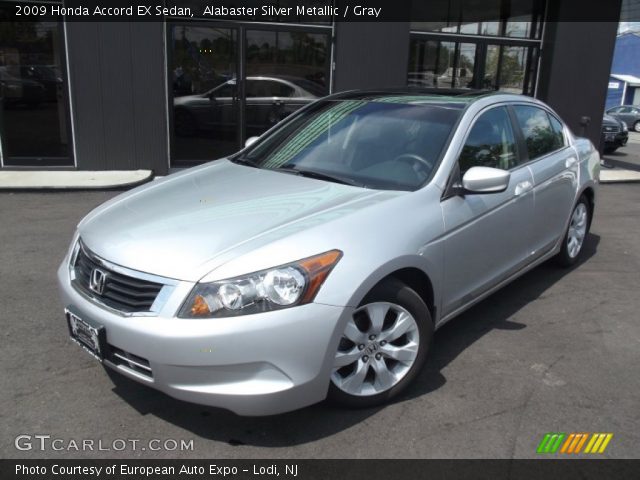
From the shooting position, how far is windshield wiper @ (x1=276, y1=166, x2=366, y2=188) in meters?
3.43

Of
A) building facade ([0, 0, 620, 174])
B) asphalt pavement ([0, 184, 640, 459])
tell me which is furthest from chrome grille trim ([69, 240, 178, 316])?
→ building facade ([0, 0, 620, 174])

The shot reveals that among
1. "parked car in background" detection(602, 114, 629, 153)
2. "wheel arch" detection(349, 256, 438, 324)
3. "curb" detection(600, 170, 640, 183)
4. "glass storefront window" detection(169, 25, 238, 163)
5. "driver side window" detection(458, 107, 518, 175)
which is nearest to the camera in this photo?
"wheel arch" detection(349, 256, 438, 324)

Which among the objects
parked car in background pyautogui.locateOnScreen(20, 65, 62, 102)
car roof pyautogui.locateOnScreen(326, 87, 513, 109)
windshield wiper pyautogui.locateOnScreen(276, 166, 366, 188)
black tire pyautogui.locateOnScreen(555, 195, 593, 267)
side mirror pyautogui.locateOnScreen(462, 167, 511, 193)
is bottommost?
black tire pyautogui.locateOnScreen(555, 195, 593, 267)

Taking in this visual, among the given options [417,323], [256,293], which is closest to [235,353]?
[256,293]

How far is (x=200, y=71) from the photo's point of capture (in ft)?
31.1

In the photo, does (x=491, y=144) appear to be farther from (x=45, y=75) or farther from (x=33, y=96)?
(x=33, y=96)

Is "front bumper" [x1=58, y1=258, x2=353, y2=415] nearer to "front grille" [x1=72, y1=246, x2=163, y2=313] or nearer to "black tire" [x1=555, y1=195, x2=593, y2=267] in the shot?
"front grille" [x1=72, y1=246, x2=163, y2=313]

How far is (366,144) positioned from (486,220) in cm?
91

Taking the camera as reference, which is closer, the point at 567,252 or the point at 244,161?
the point at 244,161

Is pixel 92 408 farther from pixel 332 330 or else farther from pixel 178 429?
pixel 332 330

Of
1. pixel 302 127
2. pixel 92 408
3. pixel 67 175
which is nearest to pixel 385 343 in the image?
pixel 92 408

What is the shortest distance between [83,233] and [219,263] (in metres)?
1.05

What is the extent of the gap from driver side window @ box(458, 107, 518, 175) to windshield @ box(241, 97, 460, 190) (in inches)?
7.0

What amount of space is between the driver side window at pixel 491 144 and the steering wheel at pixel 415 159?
228 millimetres
